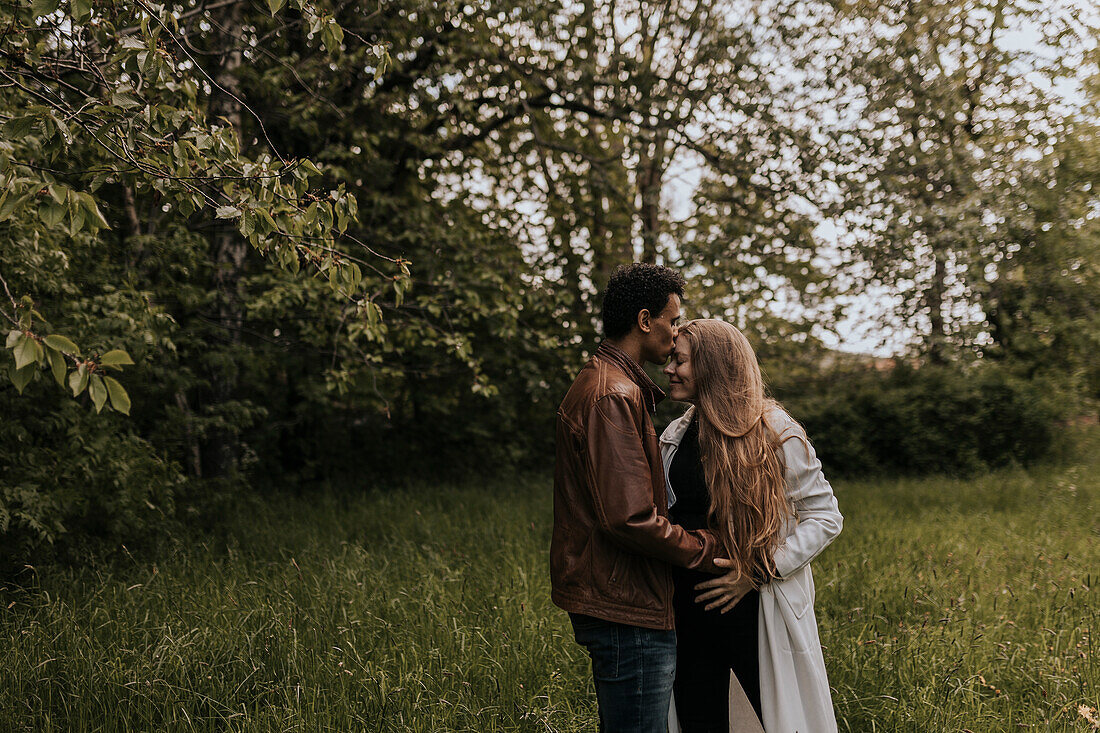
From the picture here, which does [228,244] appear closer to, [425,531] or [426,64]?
[426,64]

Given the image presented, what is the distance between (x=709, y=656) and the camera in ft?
9.52

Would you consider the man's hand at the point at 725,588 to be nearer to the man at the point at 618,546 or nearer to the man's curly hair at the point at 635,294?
the man at the point at 618,546

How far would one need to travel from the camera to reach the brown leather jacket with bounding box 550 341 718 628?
235 cm

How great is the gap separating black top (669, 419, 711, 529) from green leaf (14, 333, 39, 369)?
2121mm

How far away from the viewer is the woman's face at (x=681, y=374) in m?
2.94

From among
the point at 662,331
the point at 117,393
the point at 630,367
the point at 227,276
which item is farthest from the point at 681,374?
the point at 227,276

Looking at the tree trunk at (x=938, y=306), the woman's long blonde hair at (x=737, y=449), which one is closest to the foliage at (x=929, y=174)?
the tree trunk at (x=938, y=306)

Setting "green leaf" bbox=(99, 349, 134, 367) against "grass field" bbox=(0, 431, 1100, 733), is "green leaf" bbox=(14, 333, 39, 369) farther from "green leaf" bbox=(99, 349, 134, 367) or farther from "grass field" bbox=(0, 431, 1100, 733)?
"grass field" bbox=(0, 431, 1100, 733)

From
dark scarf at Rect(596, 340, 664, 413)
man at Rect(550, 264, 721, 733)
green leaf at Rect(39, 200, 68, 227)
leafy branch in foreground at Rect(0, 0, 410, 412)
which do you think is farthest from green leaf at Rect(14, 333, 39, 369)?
dark scarf at Rect(596, 340, 664, 413)

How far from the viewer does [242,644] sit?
4.11 meters

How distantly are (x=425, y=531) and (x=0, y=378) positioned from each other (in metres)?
3.68

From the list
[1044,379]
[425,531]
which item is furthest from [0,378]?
[1044,379]

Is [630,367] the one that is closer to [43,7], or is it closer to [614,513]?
[614,513]

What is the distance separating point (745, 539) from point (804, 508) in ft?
0.92
